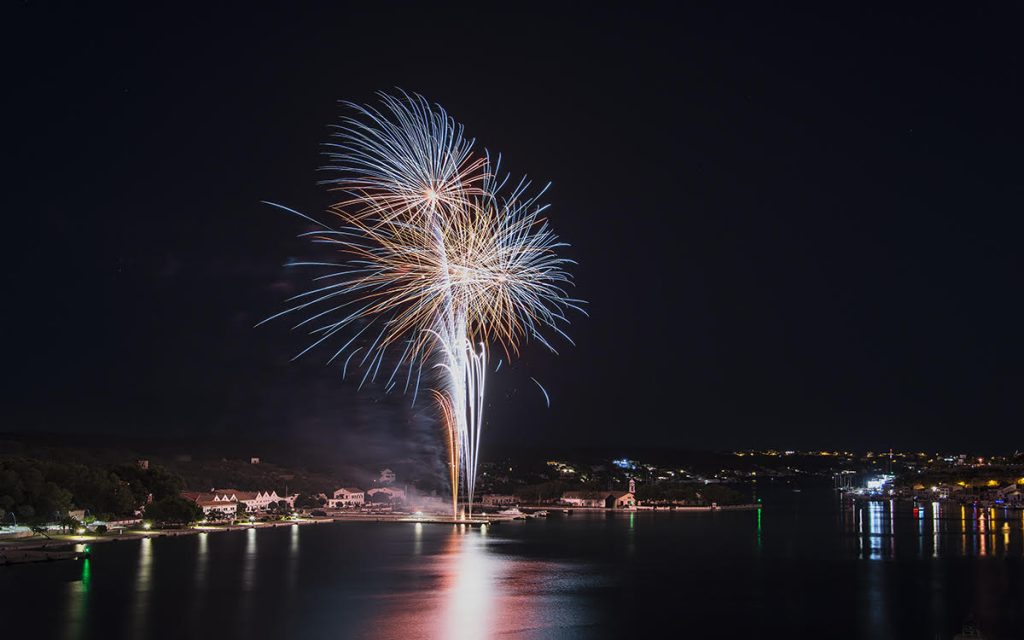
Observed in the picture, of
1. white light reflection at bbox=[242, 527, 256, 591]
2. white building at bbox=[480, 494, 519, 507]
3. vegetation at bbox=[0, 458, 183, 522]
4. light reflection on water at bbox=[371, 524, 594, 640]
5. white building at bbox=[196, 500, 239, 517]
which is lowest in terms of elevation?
white building at bbox=[480, 494, 519, 507]

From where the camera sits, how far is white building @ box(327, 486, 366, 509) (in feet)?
201

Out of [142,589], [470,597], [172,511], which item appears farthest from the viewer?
[172,511]

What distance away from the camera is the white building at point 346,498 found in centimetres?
6137

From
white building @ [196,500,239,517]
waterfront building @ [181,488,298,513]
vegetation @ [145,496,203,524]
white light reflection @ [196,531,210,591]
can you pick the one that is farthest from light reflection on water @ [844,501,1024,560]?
waterfront building @ [181,488,298,513]

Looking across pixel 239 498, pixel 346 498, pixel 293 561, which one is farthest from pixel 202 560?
pixel 346 498

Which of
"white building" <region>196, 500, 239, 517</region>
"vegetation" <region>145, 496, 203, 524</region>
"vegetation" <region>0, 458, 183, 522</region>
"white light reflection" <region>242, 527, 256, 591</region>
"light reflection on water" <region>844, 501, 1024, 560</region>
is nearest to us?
"white light reflection" <region>242, 527, 256, 591</region>

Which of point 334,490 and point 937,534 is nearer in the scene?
point 937,534

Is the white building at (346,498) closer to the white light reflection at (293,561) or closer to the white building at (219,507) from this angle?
the white building at (219,507)

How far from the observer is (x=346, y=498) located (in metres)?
63.2

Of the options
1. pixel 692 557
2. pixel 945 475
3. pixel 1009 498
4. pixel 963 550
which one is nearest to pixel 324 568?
pixel 692 557

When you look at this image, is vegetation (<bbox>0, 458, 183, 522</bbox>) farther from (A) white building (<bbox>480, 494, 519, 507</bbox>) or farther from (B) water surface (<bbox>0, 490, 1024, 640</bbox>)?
(A) white building (<bbox>480, 494, 519, 507</bbox>)

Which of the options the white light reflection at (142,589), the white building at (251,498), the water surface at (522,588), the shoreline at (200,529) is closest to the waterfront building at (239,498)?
the white building at (251,498)

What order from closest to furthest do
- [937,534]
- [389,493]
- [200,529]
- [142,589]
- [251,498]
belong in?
[142,589], [200,529], [937,534], [251,498], [389,493]

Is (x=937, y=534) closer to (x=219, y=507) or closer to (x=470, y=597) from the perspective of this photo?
(x=470, y=597)
